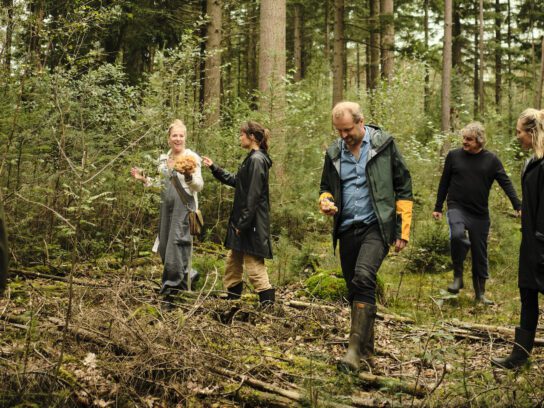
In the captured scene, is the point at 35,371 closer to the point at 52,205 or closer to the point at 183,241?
the point at 183,241

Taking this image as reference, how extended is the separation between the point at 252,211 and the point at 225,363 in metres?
2.21

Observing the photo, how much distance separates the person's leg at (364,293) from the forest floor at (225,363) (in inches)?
10.8

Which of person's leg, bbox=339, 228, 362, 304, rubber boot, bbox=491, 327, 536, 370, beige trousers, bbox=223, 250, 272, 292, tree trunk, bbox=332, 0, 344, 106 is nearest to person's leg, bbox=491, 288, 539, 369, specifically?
rubber boot, bbox=491, 327, 536, 370

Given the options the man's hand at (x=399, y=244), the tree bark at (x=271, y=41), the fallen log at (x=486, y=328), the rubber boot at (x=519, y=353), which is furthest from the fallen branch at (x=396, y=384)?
the tree bark at (x=271, y=41)

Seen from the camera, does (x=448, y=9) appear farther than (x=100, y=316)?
Yes

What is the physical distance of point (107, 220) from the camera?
9023 mm

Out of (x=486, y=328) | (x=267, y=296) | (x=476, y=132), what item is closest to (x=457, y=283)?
(x=486, y=328)

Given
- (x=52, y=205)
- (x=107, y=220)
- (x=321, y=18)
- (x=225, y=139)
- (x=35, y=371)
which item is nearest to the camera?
(x=35, y=371)

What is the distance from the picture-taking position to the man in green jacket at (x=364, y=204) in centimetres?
484

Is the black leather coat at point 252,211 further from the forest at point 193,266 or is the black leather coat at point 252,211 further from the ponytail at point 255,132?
the forest at point 193,266

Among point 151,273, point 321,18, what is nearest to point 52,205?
point 151,273

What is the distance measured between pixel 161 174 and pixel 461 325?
3.80 m

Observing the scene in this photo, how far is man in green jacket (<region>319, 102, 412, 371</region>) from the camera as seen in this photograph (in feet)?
15.9

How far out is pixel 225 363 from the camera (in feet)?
15.0
